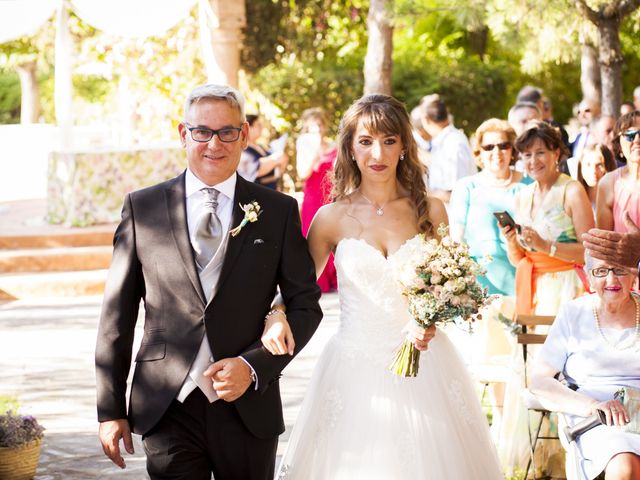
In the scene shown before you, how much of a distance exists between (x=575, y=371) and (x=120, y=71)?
52.2 feet

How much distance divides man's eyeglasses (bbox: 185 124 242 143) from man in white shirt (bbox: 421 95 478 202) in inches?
266

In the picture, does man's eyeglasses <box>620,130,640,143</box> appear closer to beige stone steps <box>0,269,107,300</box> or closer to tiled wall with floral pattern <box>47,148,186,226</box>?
beige stone steps <box>0,269,107,300</box>

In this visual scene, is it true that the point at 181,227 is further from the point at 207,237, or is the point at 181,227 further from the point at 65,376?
the point at 65,376

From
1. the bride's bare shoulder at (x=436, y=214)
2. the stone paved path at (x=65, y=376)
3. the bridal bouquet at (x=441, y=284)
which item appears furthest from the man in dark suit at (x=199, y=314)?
the stone paved path at (x=65, y=376)

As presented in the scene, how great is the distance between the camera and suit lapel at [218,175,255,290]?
3814mm

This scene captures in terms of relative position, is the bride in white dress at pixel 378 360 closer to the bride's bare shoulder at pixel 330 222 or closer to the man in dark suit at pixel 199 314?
the bride's bare shoulder at pixel 330 222

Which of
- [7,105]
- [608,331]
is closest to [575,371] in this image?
[608,331]

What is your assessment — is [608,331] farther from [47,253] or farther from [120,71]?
[120,71]

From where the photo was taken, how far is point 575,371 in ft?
17.1

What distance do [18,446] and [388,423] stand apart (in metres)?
2.50

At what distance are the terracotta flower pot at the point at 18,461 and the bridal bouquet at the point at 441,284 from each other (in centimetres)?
282

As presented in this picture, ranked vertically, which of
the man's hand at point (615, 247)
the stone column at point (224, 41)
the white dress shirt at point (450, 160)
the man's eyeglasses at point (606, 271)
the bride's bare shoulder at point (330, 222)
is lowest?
the man's eyeglasses at point (606, 271)

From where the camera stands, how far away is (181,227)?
12.6 ft

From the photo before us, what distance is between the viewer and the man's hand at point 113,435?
3820mm
